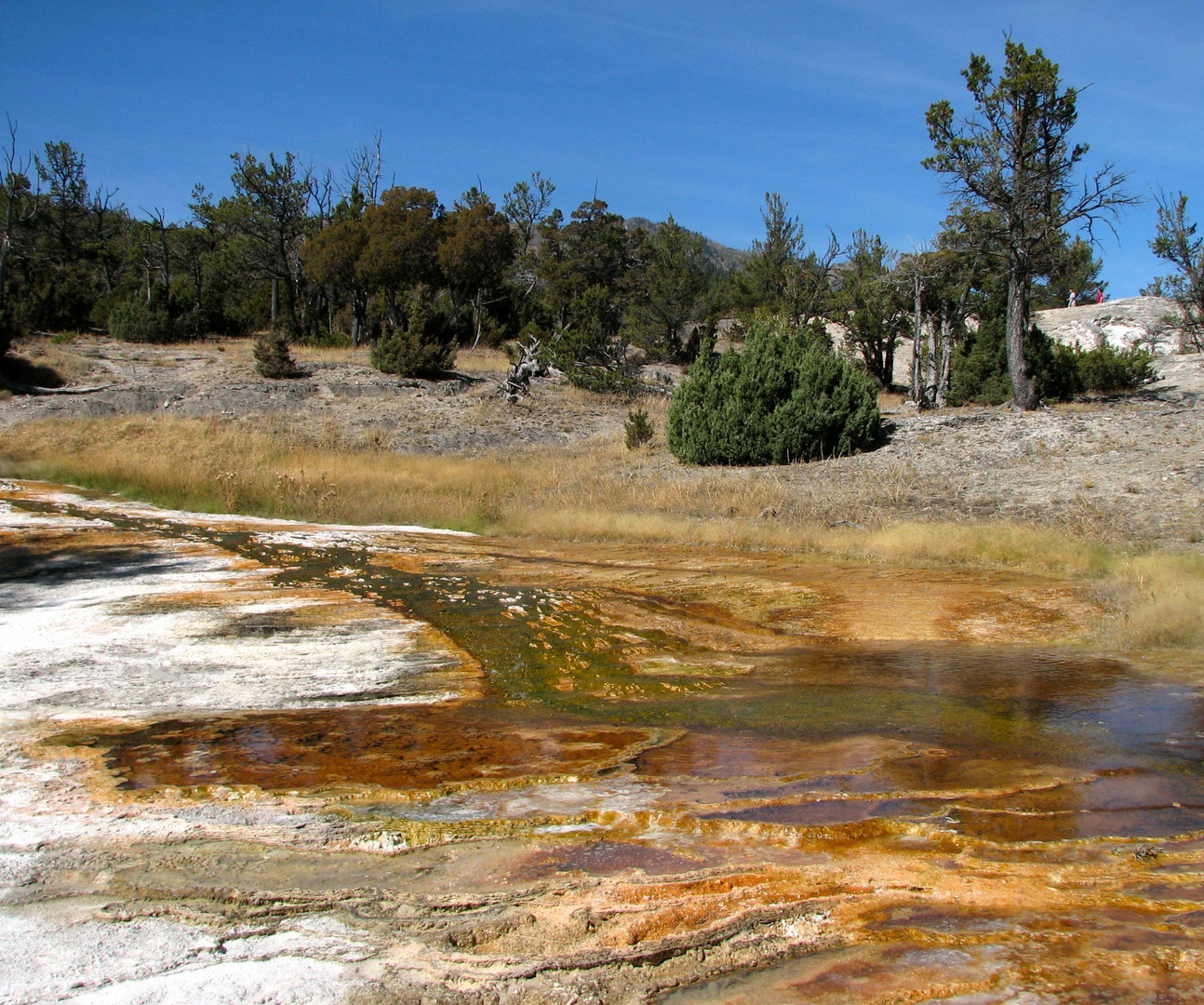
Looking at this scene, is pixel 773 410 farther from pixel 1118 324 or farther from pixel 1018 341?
pixel 1118 324

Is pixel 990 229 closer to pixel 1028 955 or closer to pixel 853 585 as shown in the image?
pixel 853 585

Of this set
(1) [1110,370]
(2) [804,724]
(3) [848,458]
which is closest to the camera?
(2) [804,724]

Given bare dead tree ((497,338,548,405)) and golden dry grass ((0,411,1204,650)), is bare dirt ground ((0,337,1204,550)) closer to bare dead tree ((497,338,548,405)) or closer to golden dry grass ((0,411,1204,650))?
bare dead tree ((497,338,548,405))

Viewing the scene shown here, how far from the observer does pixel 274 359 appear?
30250 mm

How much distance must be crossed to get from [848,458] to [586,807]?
17194 mm

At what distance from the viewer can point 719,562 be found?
41.7 feet

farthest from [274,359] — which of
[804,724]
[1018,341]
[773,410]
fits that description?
[804,724]

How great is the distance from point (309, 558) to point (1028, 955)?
10573mm

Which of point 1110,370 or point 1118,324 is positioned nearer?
point 1110,370

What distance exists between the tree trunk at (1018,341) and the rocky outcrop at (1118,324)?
1961cm

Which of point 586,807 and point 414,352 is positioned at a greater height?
point 414,352

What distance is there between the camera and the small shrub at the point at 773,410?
2105 centimetres

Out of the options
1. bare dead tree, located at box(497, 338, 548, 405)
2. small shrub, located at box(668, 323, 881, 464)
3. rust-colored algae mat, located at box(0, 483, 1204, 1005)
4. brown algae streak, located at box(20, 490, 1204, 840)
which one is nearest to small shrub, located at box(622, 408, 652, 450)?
small shrub, located at box(668, 323, 881, 464)

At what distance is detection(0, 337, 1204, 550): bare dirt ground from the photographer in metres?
15.5
